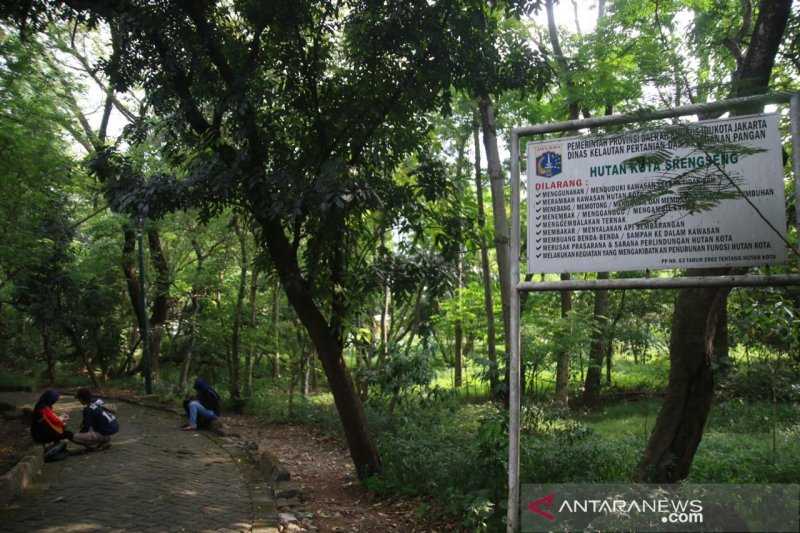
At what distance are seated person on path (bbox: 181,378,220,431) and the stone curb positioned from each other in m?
3.73

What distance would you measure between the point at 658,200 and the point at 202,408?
10.5 m

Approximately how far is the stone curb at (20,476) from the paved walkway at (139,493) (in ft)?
0.35

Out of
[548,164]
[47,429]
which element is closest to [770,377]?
[548,164]

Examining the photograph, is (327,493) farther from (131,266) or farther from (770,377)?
(131,266)

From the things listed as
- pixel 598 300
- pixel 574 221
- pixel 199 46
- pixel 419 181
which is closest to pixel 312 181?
pixel 419 181

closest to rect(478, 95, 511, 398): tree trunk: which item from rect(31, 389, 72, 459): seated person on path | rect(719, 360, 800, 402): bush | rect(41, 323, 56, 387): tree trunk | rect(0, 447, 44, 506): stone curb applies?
rect(719, 360, 800, 402): bush

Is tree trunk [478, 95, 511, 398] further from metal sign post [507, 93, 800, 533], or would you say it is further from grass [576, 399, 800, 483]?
metal sign post [507, 93, 800, 533]

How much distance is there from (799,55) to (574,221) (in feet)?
12.3

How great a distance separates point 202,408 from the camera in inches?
462

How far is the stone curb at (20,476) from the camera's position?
6.22m

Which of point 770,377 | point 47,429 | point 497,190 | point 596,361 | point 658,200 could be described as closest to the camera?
point 658,200

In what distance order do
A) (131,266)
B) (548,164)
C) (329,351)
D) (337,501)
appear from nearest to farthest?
(548,164) → (337,501) → (329,351) → (131,266)

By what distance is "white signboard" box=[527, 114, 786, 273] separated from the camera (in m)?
3.69

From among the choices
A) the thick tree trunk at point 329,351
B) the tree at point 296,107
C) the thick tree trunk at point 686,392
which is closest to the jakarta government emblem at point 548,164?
the thick tree trunk at point 686,392
